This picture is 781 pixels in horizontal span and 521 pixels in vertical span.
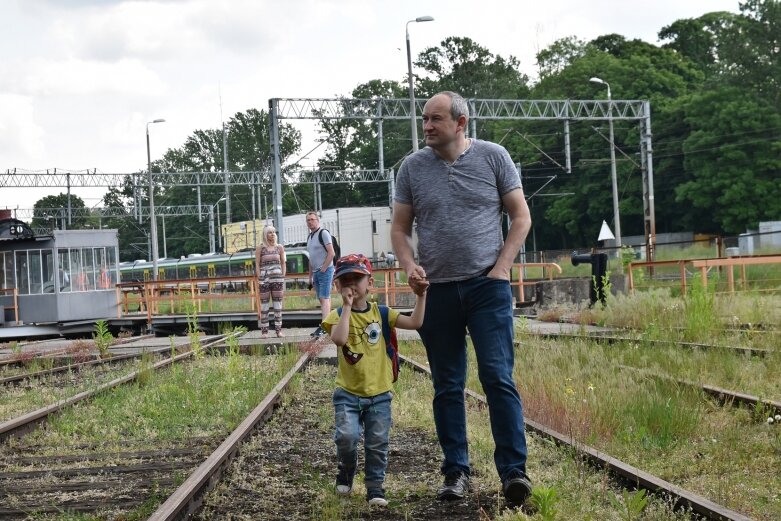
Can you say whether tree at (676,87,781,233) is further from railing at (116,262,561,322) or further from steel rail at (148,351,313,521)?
steel rail at (148,351,313,521)

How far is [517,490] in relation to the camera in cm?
515

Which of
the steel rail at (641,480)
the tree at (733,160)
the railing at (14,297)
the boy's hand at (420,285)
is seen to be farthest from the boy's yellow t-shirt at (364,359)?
the tree at (733,160)

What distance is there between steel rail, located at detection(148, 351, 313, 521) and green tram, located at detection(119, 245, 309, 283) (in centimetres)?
4512

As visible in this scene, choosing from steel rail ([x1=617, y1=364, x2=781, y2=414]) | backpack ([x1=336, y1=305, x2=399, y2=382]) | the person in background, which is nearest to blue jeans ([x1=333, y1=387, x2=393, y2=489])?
backpack ([x1=336, y1=305, x2=399, y2=382])

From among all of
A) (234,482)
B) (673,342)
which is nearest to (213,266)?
(673,342)

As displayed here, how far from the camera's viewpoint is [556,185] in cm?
8150

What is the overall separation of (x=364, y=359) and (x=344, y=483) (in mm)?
654

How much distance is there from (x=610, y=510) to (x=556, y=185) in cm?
7762

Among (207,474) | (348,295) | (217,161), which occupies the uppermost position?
(217,161)

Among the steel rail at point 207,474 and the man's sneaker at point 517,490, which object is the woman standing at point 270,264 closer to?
the steel rail at point 207,474

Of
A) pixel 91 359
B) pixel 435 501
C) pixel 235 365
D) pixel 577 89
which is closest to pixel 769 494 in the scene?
pixel 435 501

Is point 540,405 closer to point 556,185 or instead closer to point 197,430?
point 197,430

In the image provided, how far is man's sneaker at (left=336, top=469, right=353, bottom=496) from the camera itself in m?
5.68

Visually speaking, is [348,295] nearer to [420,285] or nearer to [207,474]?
[420,285]
